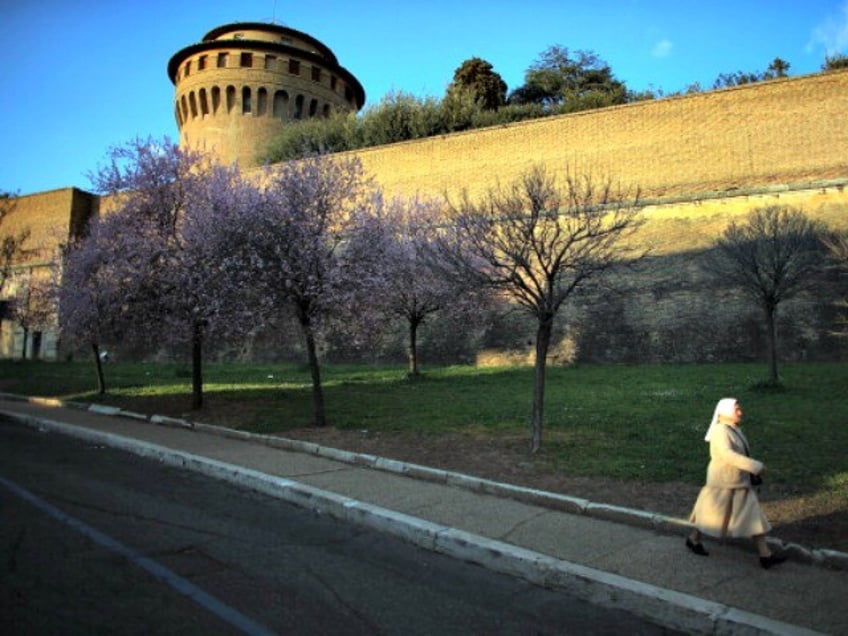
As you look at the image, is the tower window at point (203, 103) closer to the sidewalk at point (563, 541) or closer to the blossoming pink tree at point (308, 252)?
the blossoming pink tree at point (308, 252)

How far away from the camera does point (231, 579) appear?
4.56 meters

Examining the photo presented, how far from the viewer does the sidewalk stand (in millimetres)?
4270

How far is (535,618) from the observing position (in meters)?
4.24

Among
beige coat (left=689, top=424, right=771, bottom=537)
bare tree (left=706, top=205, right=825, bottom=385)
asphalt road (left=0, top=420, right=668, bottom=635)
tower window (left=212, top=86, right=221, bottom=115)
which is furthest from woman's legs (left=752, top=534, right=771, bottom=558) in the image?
tower window (left=212, top=86, right=221, bottom=115)

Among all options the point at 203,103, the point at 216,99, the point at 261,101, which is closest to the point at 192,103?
the point at 203,103

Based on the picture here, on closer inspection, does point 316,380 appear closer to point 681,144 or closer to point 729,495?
point 729,495

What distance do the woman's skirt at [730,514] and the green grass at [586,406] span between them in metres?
2.05

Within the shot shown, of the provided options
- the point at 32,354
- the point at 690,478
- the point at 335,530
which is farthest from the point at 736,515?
the point at 32,354

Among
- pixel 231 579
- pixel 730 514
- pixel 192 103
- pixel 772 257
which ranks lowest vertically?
pixel 231 579

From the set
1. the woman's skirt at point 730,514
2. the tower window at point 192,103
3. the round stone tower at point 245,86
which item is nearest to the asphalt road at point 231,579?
the woman's skirt at point 730,514

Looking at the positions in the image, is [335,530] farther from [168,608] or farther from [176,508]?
[168,608]

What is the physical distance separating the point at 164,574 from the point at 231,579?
49 cm

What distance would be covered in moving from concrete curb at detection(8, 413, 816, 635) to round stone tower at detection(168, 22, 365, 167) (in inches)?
1347

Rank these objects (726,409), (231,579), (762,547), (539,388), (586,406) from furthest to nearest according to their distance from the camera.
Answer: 1. (586,406)
2. (539,388)
3. (726,409)
4. (762,547)
5. (231,579)
